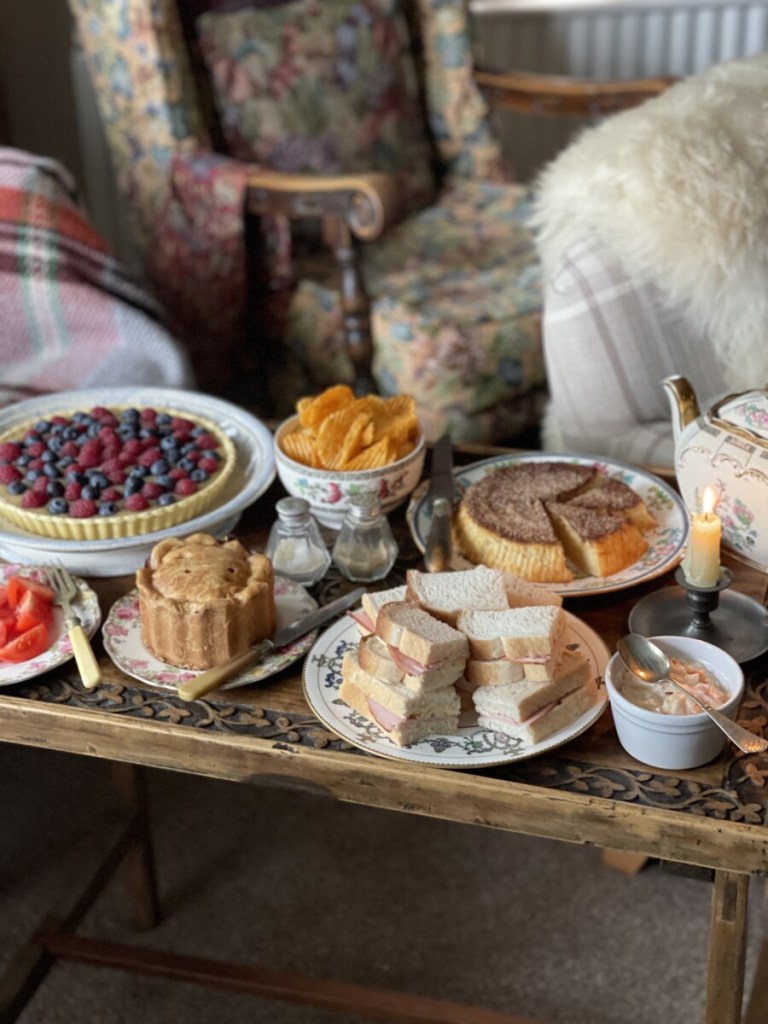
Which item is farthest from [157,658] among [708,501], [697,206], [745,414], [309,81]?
[309,81]

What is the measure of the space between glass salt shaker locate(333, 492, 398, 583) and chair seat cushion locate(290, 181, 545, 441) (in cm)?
96

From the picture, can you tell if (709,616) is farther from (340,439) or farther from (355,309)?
(355,309)

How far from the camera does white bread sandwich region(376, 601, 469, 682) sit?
3.33 feet

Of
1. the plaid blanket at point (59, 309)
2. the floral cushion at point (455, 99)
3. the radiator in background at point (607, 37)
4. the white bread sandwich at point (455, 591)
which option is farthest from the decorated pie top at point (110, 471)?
the radiator in background at point (607, 37)

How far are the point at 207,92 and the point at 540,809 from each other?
6.75 ft

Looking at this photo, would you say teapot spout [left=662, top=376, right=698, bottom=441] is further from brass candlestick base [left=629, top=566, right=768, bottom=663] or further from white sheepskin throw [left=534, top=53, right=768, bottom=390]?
white sheepskin throw [left=534, top=53, right=768, bottom=390]

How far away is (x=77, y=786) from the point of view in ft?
6.17

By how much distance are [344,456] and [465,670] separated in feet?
1.30

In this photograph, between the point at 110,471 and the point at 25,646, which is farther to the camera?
the point at 110,471

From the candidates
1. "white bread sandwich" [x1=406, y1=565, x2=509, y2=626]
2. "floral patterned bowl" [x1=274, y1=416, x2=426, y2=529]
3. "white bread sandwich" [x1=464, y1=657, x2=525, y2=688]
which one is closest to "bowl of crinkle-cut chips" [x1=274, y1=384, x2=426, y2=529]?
"floral patterned bowl" [x1=274, y1=416, x2=426, y2=529]

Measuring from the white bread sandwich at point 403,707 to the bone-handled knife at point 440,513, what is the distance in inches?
9.7

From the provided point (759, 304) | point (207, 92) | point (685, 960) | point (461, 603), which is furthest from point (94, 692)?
point (207, 92)

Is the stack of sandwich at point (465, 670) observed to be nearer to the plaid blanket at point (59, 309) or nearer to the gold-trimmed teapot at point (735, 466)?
the gold-trimmed teapot at point (735, 466)

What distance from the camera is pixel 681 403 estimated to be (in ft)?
4.39
